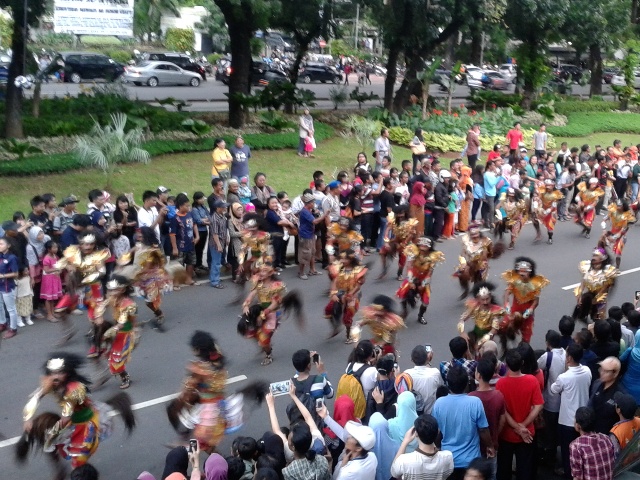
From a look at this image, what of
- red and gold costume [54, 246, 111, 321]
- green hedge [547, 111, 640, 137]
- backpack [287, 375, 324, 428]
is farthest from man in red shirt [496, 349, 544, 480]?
green hedge [547, 111, 640, 137]

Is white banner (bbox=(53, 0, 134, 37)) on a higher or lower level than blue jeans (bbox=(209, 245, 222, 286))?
higher

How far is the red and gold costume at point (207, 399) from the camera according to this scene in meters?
7.02

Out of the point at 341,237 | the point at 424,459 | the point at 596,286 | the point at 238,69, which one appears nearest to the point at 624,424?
the point at 424,459

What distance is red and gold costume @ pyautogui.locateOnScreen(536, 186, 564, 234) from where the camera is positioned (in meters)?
15.8

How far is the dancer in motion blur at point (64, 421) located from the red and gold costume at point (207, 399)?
0.83 metres

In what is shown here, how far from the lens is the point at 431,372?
23.2 feet

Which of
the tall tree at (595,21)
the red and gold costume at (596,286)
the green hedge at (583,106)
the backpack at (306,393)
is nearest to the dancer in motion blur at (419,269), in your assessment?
the red and gold costume at (596,286)

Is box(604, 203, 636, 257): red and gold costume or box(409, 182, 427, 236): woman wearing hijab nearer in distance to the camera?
box(604, 203, 636, 257): red and gold costume

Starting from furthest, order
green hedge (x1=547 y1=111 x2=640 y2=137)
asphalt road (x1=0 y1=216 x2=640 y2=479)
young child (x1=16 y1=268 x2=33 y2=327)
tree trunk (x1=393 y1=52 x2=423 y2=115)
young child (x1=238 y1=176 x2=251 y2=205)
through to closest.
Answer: green hedge (x1=547 y1=111 x2=640 y2=137) < tree trunk (x1=393 y1=52 x2=423 y2=115) < young child (x1=238 y1=176 x2=251 y2=205) < young child (x1=16 y1=268 x2=33 y2=327) < asphalt road (x1=0 y1=216 x2=640 y2=479)

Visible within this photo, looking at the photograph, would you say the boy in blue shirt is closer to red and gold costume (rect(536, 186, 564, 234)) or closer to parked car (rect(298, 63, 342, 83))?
red and gold costume (rect(536, 186, 564, 234))

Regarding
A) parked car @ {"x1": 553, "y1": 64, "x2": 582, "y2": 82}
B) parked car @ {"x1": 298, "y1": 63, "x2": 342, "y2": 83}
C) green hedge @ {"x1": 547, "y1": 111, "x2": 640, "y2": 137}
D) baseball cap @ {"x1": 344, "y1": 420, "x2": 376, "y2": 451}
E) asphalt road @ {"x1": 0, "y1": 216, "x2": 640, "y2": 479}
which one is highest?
parked car @ {"x1": 553, "y1": 64, "x2": 582, "y2": 82}

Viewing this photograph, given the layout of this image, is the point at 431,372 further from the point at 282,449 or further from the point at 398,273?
the point at 398,273

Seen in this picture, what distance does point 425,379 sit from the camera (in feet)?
23.1

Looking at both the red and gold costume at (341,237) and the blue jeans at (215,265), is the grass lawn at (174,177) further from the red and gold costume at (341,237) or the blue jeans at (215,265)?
the red and gold costume at (341,237)
